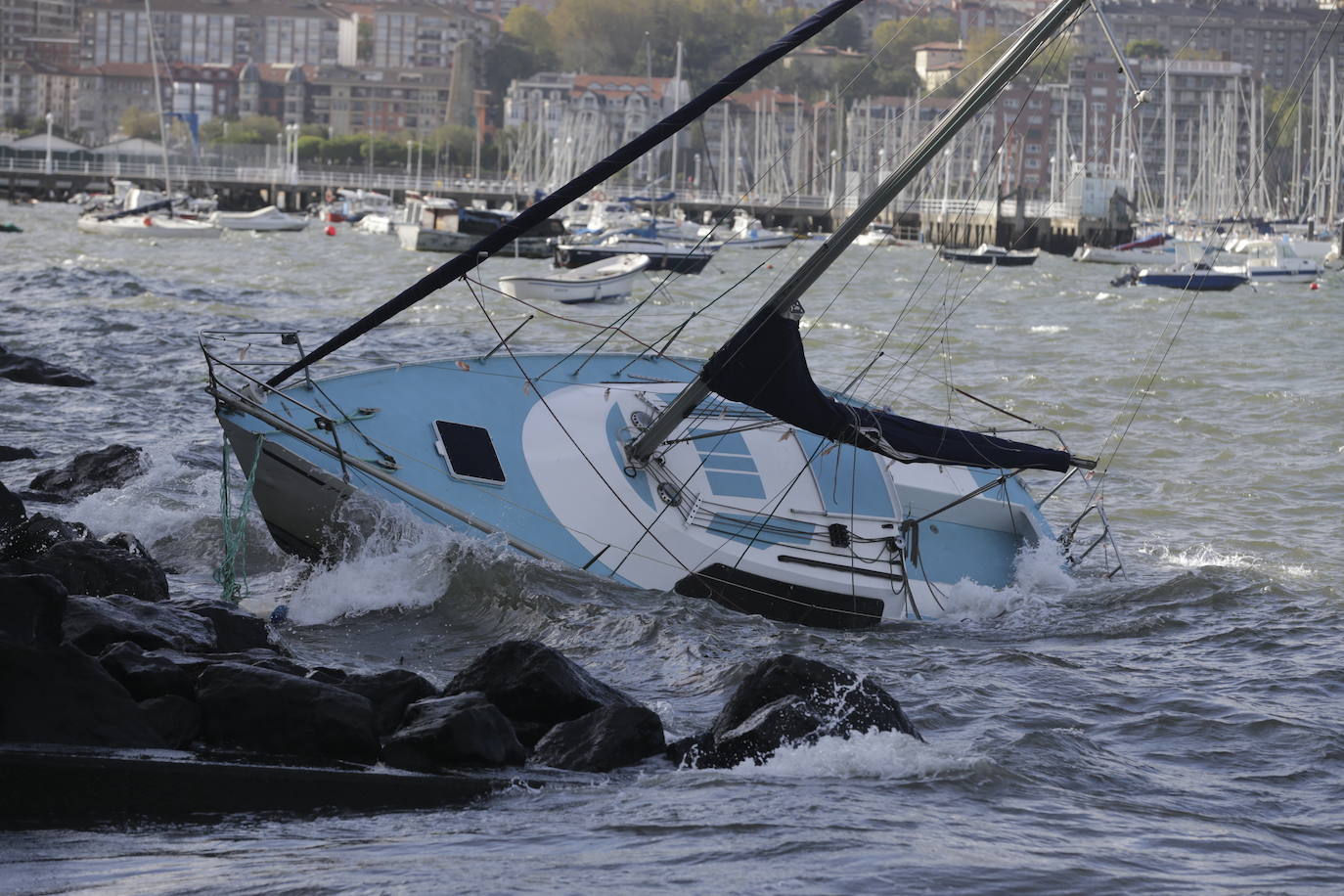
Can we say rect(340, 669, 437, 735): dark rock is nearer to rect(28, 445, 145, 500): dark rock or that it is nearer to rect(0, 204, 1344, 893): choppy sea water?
rect(0, 204, 1344, 893): choppy sea water

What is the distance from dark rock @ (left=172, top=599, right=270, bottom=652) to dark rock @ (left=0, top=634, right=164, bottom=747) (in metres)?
1.80

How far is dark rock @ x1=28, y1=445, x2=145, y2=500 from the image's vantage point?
15.4 m

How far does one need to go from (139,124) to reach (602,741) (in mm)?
184315

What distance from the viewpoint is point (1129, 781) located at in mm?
8844

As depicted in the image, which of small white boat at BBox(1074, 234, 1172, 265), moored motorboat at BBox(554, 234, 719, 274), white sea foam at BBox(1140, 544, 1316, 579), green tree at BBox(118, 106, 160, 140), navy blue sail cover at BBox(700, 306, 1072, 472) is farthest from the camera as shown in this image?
green tree at BBox(118, 106, 160, 140)

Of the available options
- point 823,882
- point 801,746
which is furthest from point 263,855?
point 801,746

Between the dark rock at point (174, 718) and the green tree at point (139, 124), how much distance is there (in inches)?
6909

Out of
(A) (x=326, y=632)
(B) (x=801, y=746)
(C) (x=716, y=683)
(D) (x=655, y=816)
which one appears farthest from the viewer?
(A) (x=326, y=632)

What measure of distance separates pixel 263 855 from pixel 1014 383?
75.6ft

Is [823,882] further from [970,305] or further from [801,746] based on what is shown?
[970,305]

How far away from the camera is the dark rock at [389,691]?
8422 mm

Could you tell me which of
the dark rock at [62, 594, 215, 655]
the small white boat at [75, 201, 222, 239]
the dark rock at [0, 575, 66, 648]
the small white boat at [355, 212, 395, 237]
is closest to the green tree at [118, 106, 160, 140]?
the small white boat at [355, 212, 395, 237]

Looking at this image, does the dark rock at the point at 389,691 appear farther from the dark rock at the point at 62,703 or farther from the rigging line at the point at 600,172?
the rigging line at the point at 600,172

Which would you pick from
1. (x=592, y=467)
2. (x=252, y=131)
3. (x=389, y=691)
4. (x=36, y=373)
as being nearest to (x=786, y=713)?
(x=389, y=691)
